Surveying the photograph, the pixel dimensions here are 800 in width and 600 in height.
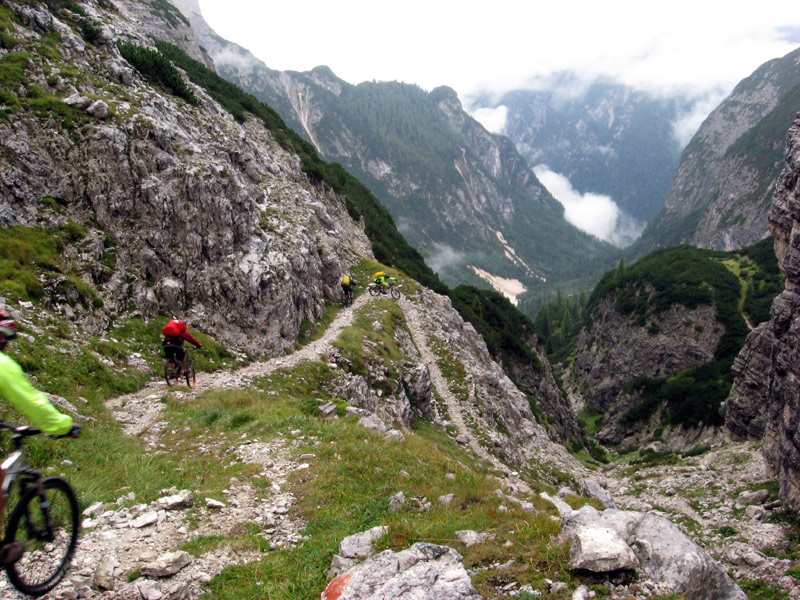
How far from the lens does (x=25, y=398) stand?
18.4ft

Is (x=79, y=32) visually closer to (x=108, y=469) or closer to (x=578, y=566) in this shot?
(x=108, y=469)

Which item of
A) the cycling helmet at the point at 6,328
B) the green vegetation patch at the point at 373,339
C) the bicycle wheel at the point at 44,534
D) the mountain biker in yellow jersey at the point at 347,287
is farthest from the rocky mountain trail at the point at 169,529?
the mountain biker in yellow jersey at the point at 347,287

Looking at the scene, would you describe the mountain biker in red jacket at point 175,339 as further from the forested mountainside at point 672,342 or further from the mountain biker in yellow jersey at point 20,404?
the forested mountainside at point 672,342

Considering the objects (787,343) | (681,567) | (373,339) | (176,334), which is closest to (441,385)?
(373,339)

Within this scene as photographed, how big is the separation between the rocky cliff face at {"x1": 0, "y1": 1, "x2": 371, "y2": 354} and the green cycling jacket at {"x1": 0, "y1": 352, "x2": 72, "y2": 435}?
16.5 metres

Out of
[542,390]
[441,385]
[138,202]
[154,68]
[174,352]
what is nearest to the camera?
[174,352]

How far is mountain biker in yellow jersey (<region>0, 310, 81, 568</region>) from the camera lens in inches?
213

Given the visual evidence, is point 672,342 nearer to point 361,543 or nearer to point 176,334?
point 176,334

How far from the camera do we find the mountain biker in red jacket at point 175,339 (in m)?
18.6

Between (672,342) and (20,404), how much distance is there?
122 meters

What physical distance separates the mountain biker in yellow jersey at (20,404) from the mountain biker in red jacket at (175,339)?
42.7 ft

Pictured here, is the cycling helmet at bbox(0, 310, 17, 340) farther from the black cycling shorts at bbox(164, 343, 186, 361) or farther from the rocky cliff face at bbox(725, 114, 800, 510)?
the rocky cliff face at bbox(725, 114, 800, 510)

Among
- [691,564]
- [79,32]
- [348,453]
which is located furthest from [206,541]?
[79,32]

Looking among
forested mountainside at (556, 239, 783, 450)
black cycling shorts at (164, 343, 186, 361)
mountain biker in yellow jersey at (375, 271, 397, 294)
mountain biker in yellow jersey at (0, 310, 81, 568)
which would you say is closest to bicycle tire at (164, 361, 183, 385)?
black cycling shorts at (164, 343, 186, 361)
